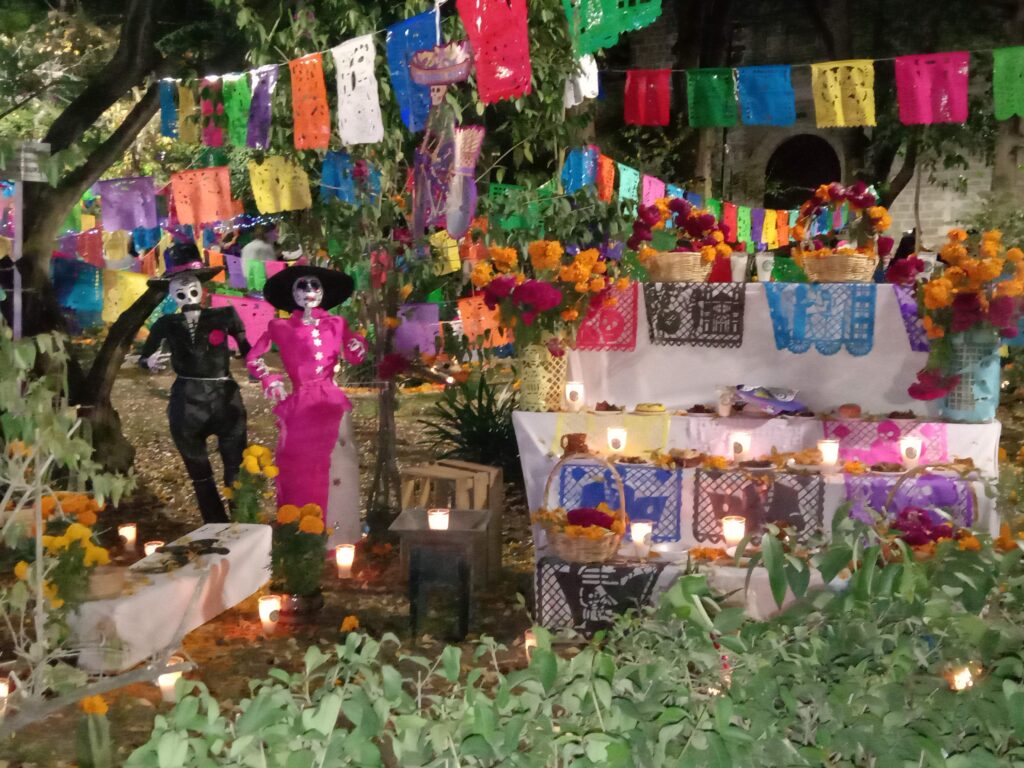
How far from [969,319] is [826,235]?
3.95 ft

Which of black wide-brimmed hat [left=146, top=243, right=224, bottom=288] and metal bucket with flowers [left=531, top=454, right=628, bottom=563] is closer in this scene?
metal bucket with flowers [left=531, top=454, right=628, bottom=563]

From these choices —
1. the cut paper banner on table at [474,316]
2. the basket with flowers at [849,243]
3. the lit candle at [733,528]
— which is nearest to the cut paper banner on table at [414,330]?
the cut paper banner on table at [474,316]

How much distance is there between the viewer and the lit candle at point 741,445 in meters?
5.16

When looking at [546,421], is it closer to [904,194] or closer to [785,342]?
[785,342]

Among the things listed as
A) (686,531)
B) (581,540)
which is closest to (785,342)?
(686,531)

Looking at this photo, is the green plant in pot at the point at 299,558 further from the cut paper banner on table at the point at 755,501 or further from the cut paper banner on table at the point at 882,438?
the cut paper banner on table at the point at 882,438

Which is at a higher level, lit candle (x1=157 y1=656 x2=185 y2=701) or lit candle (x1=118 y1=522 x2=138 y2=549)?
lit candle (x1=118 y1=522 x2=138 y2=549)

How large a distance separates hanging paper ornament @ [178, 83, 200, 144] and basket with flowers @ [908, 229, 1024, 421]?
15.5 feet

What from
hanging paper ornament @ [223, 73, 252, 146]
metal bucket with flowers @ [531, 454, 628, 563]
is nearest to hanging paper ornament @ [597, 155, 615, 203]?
hanging paper ornament @ [223, 73, 252, 146]

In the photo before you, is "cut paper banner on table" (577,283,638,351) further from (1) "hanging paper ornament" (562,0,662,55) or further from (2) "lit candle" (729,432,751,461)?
(1) "hanging paper ornament" (562,0,662,55)

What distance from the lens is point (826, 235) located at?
18.8ft

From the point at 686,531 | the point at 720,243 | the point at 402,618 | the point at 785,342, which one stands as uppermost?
the point at 720,243

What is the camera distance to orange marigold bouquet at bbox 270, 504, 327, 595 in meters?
5.09

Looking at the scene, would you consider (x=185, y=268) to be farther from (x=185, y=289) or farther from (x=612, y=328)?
(x=612, y=328)
